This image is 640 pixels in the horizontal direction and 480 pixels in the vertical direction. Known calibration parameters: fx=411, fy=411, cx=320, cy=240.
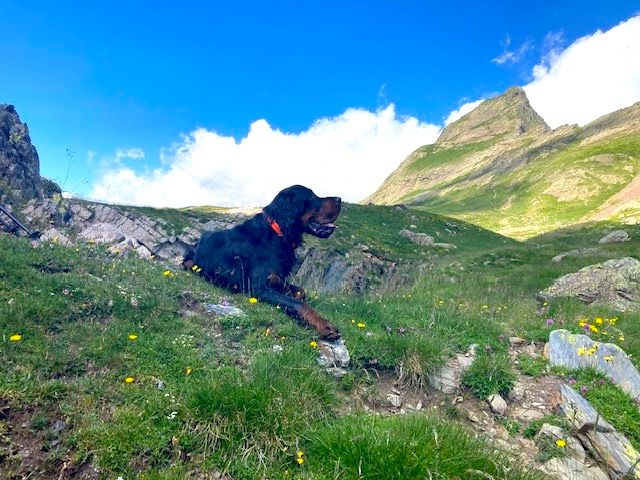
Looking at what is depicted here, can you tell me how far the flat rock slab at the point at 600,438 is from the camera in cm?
418

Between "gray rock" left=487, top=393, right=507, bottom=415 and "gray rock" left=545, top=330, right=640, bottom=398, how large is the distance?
142 centimetres

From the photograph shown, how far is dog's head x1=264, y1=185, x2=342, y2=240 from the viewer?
314 inches

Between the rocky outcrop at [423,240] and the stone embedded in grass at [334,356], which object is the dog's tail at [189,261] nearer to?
the stone embedded in grass at [334,356]

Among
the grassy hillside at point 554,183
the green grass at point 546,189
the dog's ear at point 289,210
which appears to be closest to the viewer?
the dog's ear at point 289,210

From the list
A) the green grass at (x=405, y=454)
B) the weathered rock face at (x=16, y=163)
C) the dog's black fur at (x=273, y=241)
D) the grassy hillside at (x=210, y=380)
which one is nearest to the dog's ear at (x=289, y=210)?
the dog's black fur at (x=273, y=241)

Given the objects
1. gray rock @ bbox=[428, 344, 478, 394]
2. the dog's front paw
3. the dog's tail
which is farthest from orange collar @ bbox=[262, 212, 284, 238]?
gray rock @ bbox=[428, 344, 478, 394]

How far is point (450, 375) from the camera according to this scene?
5844mm

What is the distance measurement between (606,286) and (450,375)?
6468mm

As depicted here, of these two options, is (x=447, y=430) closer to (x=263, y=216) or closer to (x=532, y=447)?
(x=532, y=447)

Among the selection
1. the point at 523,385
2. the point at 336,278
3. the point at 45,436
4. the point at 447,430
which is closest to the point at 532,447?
the point at 523,385

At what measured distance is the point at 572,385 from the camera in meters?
5.71

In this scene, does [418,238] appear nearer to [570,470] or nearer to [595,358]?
[595,358]

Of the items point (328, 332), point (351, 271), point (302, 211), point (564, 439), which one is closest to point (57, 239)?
point (302, 211)

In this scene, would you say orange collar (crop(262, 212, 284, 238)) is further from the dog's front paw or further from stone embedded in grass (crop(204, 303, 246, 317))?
the dog's front paw
